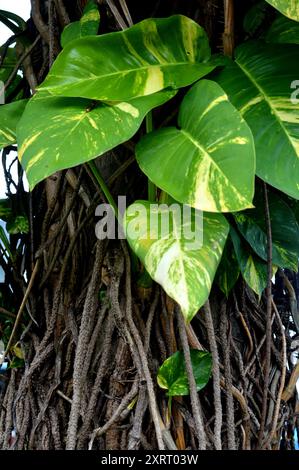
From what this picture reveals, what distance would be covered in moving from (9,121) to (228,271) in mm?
455

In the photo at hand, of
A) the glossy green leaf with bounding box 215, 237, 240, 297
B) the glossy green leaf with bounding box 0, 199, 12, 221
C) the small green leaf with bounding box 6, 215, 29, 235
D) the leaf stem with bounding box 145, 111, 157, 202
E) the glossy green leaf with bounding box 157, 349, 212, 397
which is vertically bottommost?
the glossy green leaf with bounding box 157, 349, 212, 397

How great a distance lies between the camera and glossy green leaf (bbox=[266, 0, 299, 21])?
67cm

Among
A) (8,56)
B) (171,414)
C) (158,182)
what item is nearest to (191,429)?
(171,414)

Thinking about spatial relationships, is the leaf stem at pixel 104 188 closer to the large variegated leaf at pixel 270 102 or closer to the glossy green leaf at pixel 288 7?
the large variegated leaf at pixel 270 102

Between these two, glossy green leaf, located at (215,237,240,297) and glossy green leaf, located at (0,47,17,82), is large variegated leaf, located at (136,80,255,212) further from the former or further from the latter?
glossy green leaf, located at (0,47,17,82)

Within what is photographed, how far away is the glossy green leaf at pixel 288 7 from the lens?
0.67 metres

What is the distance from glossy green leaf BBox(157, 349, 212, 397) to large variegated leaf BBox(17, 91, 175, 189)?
35cm

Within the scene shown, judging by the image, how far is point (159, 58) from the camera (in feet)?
2.64

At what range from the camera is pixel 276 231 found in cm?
89

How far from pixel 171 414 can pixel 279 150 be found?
45 centimetres

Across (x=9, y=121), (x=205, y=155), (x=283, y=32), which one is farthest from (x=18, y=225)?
(x=283, y=32)

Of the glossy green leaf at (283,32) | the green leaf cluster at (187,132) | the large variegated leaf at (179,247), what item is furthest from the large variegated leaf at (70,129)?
the glossy green leaf at (283,32)

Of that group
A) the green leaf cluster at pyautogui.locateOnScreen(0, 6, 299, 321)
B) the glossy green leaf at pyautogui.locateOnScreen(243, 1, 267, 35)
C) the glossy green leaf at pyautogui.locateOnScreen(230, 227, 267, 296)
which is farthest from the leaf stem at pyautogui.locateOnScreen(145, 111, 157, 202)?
the glossy green leaf at pyautogui.locateOnScreen(243, 1, 267, 35)

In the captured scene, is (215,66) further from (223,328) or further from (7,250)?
(7,250)
